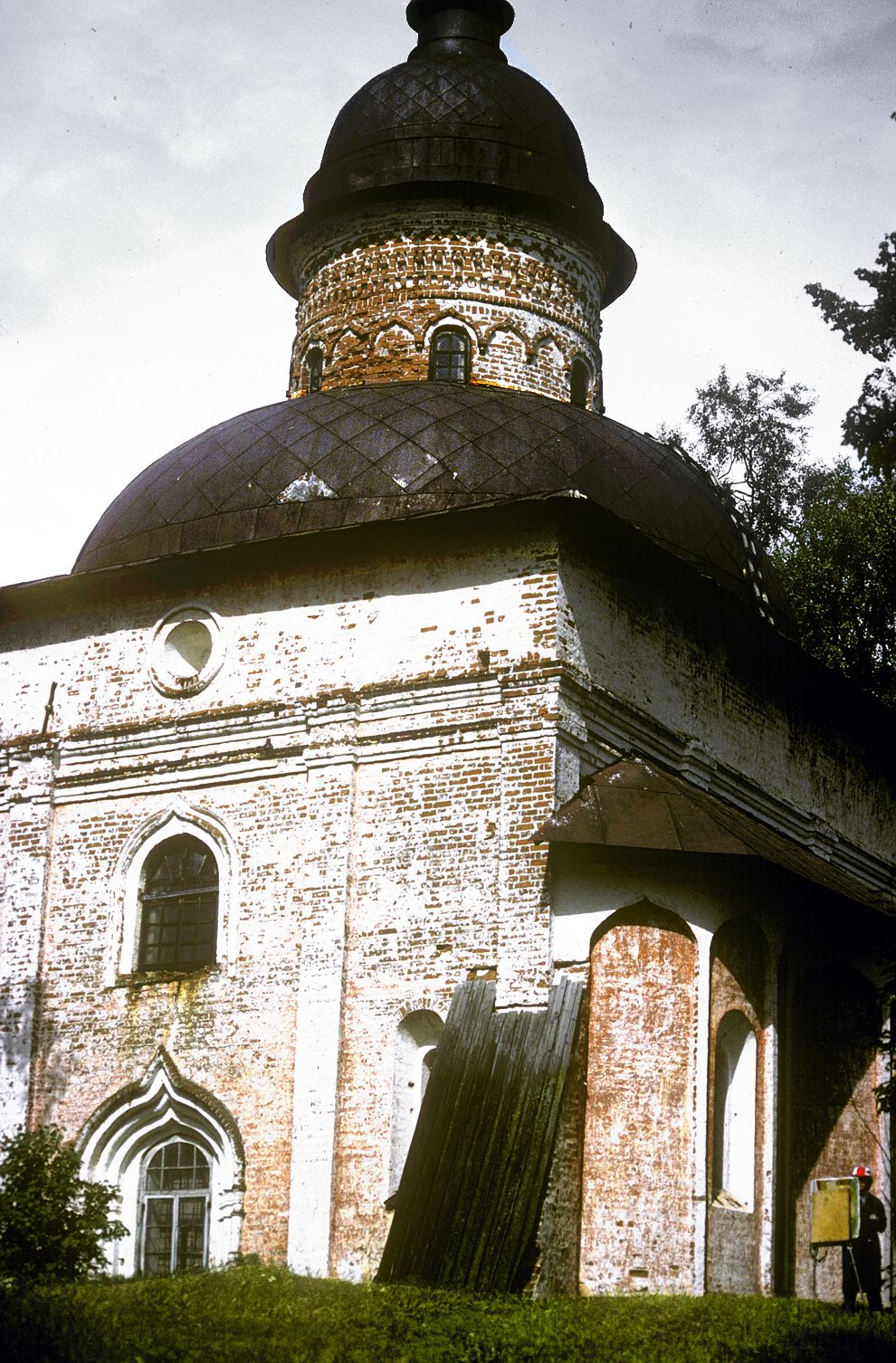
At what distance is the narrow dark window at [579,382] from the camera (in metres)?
20.1

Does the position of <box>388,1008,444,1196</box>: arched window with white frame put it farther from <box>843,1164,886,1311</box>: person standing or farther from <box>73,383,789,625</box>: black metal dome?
<box>73,383,789,625</box>: black metal dome

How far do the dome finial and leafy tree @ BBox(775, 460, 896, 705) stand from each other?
23.1 ft

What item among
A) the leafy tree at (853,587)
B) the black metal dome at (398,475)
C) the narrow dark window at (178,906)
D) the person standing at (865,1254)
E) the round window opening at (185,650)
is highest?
the leafy tree at (853,587)

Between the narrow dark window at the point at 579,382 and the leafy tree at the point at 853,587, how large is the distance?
5.30m

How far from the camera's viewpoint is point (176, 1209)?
1515 cm

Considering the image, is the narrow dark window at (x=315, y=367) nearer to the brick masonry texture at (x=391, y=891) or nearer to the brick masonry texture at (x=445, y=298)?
the brick masonry texture at (x=445, y=298)

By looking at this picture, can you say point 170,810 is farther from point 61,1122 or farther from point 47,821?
point 61,1122

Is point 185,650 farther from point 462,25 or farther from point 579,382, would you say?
point 462,25

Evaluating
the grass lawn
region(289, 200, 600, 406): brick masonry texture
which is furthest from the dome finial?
the grass lawn

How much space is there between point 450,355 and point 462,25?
4.50 m

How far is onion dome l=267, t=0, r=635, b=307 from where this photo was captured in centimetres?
2009

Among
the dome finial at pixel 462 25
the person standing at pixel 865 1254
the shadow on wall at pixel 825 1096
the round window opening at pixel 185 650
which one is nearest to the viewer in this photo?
the person standing at pixel 865 1254

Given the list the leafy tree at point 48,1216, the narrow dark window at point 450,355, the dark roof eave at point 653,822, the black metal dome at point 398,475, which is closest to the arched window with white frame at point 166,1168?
the leafy tree at point 48,1216

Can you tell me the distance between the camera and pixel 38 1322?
1064 cm
